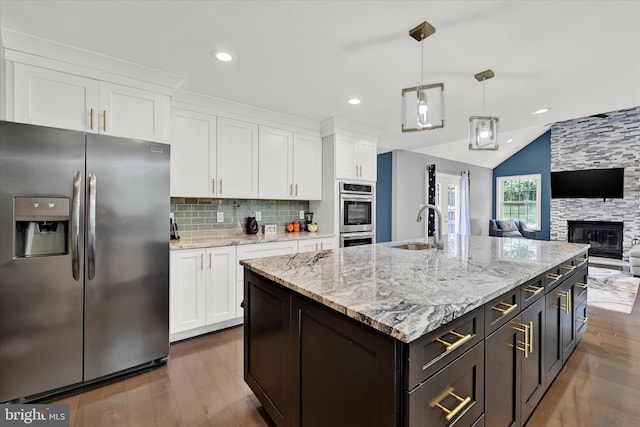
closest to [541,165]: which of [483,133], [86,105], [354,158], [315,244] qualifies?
[354,158]

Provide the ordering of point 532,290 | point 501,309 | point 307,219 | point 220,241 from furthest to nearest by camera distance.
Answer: point 307,219, point 220,241, point 532,290, point 501,309

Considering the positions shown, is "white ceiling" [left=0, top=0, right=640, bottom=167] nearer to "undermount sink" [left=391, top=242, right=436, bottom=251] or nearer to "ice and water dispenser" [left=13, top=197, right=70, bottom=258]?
"ice and water dispenser" [left=13, top=197, right=70, bottom=258]

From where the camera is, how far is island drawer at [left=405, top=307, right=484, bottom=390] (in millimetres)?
885

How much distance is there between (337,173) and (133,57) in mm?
2416

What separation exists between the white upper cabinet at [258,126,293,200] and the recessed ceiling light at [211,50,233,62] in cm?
121

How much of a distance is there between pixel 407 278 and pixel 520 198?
29.5 feet

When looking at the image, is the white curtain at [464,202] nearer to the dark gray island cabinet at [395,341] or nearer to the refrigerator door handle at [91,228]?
the dark gray island cabinet at [395,341]

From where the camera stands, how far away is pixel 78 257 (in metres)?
1.92

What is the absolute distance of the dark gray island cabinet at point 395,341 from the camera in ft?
3.01

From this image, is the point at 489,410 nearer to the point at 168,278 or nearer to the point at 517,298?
the point at 517,298

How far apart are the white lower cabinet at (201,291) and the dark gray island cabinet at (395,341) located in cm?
112

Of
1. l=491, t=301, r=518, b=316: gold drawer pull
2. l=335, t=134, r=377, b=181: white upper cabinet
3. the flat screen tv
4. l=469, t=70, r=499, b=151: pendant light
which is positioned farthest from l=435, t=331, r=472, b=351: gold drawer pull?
the flat screen tv

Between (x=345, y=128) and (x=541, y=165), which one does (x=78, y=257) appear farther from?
(x=541, y=165)

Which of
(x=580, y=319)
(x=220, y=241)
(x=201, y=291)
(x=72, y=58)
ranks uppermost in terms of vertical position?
(x=72, y=58)
